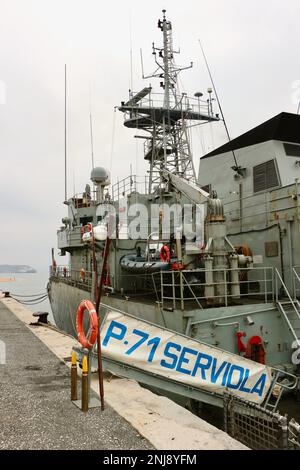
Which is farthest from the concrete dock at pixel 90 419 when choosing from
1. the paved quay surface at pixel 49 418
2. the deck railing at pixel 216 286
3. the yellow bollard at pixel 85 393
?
the deck railing at pixel 216 286

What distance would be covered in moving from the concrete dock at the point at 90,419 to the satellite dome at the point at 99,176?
13.3 meters

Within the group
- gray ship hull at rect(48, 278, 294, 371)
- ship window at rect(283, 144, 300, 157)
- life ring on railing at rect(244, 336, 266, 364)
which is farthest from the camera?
ship window at rect(283, 144, 300, 157)

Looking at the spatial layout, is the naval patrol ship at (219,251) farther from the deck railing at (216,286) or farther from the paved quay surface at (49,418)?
the paved quay surface at (49,418)

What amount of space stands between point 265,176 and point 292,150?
1.25 metres

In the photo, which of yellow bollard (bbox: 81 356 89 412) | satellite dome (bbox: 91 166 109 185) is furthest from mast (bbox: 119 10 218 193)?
yellow bollard (bbox: 81 356 89 412)

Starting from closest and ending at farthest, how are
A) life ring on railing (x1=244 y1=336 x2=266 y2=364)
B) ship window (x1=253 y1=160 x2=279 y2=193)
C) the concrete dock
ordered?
the concrete dock
life ring on railing (x1=244 y1=336 x2=266 y2=364)
ship window (x1=253 y1=160 x2=279 y2=193)

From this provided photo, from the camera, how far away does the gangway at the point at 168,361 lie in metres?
6.69

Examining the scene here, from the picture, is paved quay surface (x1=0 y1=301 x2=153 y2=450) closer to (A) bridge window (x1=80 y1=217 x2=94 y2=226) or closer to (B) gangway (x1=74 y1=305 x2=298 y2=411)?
(B) gangway (x1=74 y1=305 x2=298 y2=411)

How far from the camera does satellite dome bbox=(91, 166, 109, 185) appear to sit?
775 inches

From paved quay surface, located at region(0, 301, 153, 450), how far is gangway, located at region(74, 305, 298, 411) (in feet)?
3.14

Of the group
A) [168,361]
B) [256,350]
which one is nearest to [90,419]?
[168,361]

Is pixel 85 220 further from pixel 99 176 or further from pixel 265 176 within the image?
pixel 265 176

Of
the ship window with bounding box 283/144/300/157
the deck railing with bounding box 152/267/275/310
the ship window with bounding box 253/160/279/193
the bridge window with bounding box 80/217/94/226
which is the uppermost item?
the ship window with bounding box 283/144/300/157
